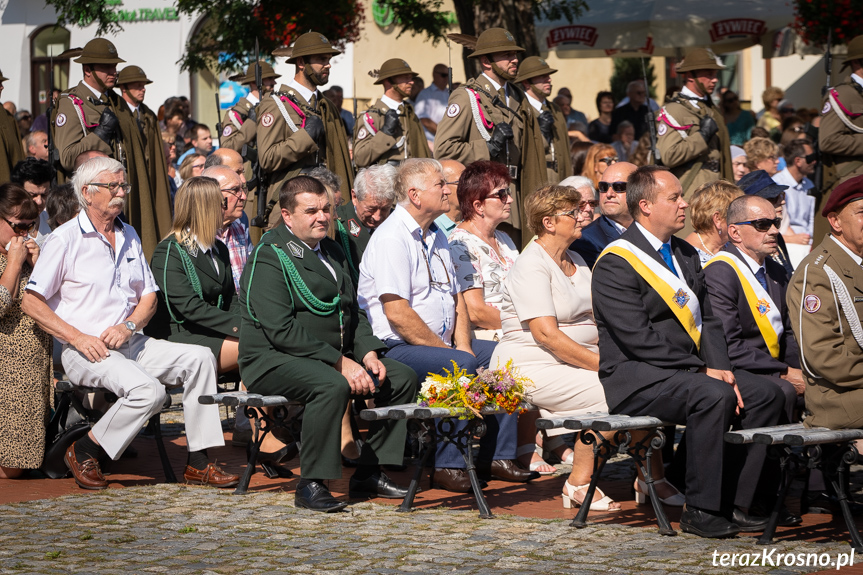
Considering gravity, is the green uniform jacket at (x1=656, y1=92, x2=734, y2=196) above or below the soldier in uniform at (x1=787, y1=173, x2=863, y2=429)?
above

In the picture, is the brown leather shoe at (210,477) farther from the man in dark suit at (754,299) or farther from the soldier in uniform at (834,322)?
the soldier in uniform at (834,322)

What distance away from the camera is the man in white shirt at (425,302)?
7.28m

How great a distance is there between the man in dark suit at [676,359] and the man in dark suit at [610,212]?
1.87 metres

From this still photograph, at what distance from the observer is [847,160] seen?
37.3ft

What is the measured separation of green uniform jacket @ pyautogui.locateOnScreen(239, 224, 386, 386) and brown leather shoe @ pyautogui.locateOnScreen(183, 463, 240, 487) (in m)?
0.62

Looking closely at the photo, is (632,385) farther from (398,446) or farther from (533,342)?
(398,446)

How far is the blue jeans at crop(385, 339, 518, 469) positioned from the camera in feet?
23.5

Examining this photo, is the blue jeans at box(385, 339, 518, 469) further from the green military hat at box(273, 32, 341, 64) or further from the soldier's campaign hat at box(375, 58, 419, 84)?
the soldier's campaign hat at box(375, 58, 419, 84)

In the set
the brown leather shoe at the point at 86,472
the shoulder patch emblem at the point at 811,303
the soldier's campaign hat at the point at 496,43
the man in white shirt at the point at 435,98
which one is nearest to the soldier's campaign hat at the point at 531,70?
the soldier's campaign hat at the point at 496,43

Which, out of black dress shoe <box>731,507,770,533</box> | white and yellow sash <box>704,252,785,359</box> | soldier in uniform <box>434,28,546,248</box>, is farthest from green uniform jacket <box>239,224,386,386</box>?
soldier in uniform <box>434,28,546,248</box>

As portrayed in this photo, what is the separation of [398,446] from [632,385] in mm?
1449

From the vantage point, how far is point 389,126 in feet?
37.0

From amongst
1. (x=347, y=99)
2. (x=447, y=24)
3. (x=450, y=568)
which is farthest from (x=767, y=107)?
(x=450, y=568)

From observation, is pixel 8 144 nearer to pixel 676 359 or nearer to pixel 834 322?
pixel 676 359
